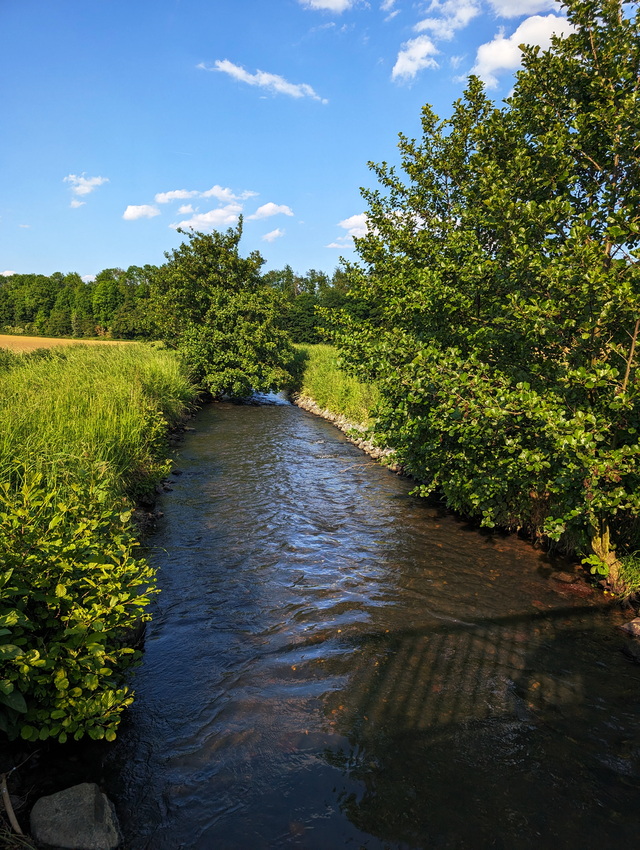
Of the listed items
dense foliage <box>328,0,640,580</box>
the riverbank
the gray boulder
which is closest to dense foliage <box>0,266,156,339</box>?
the riverbank

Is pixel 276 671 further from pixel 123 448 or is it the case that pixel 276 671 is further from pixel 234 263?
pixel 234 263

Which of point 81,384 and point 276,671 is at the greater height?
point 81,384

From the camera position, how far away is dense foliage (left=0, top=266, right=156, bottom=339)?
84044mm

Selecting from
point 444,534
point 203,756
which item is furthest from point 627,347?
point 203,756

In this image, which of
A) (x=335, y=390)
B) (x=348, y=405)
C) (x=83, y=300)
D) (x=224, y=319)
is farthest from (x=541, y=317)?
(x=83, y=300)

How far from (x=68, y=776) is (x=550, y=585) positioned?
19.3ft

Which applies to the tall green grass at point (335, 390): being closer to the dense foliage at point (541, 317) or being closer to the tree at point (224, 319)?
the tree at point (224, 319)

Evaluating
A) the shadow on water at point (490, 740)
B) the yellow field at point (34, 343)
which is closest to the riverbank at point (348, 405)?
the shadow on water at point (490, 740)

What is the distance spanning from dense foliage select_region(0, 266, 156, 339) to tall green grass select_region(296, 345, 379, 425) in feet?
189

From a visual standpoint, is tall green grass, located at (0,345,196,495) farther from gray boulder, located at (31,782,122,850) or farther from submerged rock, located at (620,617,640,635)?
submerged rock, located at (620,617,640,635)

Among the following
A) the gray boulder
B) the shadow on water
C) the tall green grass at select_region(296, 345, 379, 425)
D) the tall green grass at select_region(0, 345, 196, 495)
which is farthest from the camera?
the tall green grass at select_region(296, 345, 379, 425)

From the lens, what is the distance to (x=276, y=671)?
4766 mm

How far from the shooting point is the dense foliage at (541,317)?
17.1 feet

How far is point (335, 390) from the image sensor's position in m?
20.7
